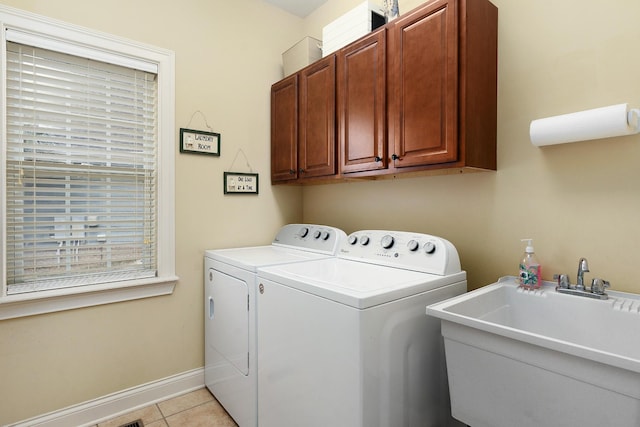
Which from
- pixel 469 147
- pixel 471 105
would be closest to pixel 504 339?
pixel 469 147

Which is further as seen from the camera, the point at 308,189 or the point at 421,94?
the point at 308,189

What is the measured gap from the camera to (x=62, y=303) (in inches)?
72.4

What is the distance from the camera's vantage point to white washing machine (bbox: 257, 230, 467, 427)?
1.14m

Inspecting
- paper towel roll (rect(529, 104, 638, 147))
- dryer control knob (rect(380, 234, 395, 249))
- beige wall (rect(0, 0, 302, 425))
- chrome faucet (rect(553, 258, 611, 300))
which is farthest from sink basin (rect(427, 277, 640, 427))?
beige wall (rect(0, 0, 302, 425))

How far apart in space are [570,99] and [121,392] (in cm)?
285

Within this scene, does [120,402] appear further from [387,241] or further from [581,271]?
[581,271]

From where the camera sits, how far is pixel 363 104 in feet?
6.06

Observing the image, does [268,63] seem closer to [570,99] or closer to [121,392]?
[570,99]

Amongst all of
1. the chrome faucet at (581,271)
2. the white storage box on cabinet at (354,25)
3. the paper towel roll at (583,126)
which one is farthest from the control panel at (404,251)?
the white storage box on cabinet at (354,25)

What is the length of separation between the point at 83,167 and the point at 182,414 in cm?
160

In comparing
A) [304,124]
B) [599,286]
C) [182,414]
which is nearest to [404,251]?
[599,286]

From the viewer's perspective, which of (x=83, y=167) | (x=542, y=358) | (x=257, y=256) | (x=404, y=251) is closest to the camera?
(x=542, y=358)

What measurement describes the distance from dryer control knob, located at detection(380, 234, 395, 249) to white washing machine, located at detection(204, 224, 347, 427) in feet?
1.24

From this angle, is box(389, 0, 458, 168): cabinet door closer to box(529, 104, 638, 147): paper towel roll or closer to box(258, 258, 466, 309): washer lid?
box(529, 104, 638, 147): paper towel roll
